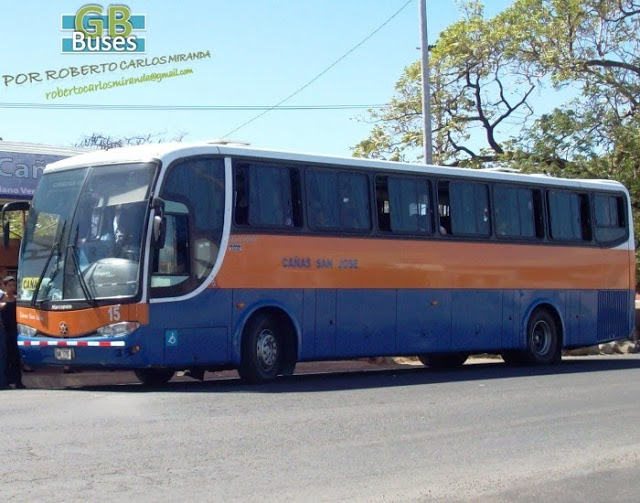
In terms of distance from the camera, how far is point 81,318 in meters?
14.5

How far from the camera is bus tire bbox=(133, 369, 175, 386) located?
16.3 m

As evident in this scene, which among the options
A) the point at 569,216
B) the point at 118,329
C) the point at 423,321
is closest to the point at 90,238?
the point at 118,329

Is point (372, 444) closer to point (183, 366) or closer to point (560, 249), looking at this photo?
point (183, 366)

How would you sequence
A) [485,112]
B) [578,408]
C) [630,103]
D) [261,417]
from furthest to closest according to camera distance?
[485,112] → [630,103] → [578,408] → [261,417]

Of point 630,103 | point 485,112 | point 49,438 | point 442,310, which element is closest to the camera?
point 49,438

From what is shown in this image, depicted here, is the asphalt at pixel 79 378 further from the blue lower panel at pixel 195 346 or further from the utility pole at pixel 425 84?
the utility pole at pixel 425 84

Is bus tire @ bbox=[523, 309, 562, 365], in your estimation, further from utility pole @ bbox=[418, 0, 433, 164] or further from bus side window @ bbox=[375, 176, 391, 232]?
utility pole @ bbox=[418, 0, 433, 164]

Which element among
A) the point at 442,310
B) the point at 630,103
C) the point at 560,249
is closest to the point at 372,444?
the point at 442,310

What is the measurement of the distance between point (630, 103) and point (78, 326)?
24.3 meters

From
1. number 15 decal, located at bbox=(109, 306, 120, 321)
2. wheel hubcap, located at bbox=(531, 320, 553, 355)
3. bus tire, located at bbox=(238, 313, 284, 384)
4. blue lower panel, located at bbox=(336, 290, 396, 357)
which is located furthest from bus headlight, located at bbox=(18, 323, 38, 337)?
wheel hubcap, located at bbox=(531, 320, 553, 355)

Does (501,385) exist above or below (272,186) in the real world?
below

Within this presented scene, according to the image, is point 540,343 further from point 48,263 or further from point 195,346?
point 48,263

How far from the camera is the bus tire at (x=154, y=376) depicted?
16266mm

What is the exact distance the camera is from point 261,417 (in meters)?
11.7
